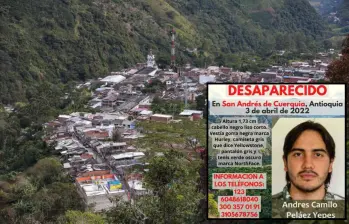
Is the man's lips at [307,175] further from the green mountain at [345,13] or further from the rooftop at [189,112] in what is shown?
the green mountain at [345,13]

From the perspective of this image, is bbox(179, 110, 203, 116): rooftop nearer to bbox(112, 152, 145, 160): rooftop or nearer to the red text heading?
bbox(112, 152, 145, 160): rooftop

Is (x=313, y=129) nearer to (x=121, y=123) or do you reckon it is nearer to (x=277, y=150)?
(x=277, y=150)

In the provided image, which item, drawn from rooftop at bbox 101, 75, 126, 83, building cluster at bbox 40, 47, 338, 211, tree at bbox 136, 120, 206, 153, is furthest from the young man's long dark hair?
rooftop at bbox 101, 75, 126, 83

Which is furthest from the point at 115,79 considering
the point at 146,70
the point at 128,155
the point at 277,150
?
the point at 277,150

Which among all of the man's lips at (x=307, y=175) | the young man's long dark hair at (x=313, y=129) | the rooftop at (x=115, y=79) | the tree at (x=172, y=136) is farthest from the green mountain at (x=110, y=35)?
the man's lips at (x=307, y=175)

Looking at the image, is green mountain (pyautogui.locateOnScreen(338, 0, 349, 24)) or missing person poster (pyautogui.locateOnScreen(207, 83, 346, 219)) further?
green mountain (pyautogui.locateOnScreen(338, 0, 349, 24))

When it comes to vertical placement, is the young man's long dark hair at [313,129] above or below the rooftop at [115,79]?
below

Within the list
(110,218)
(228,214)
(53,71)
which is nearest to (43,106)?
(53,71)
